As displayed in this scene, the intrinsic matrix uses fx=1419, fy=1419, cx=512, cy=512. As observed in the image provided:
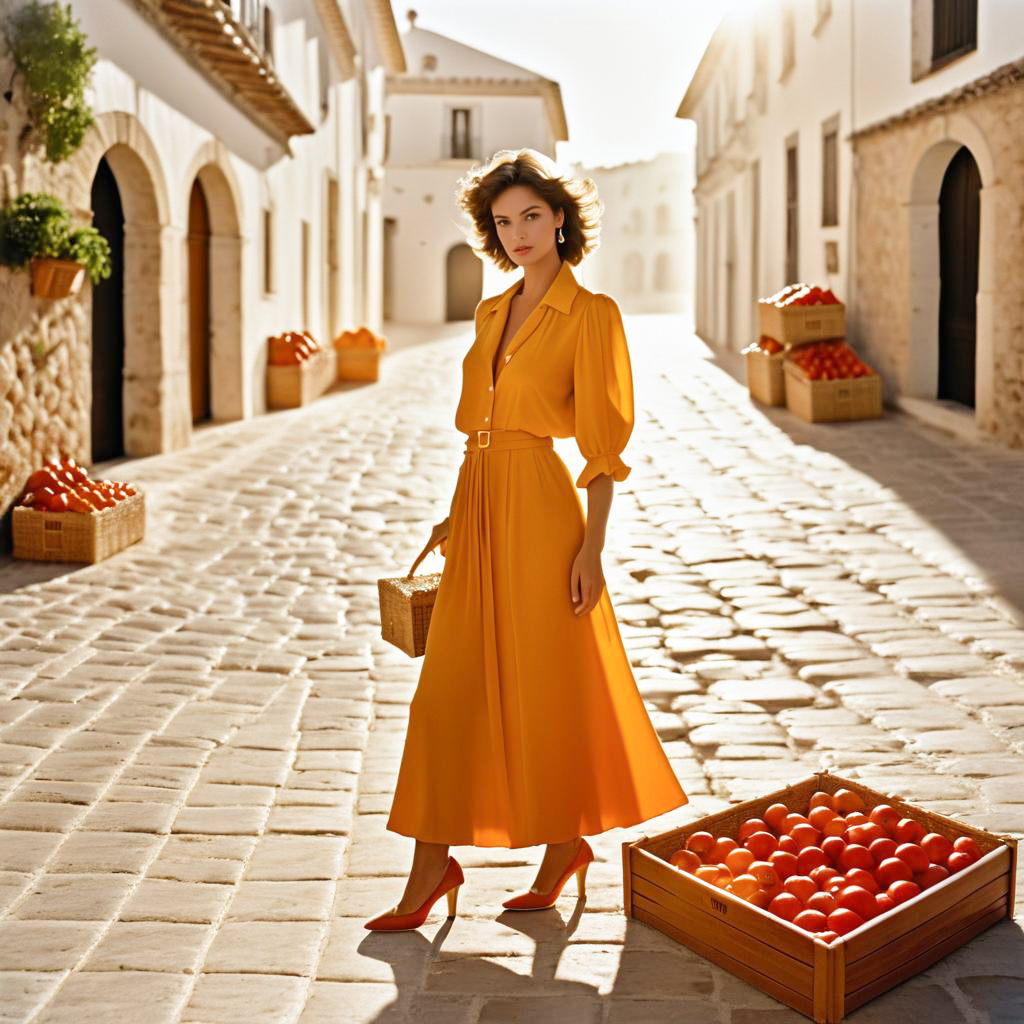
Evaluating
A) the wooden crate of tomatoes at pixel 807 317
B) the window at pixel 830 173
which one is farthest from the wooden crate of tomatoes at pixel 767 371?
the window at pixel 830 173

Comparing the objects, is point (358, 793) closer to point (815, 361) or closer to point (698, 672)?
point (698, 672)

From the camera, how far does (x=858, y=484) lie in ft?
35.8

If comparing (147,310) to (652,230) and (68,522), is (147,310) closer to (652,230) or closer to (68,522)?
(68,522)

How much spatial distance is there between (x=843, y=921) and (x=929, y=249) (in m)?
12.5

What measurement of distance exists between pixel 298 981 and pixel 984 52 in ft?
37.4

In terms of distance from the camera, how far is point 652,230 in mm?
61406

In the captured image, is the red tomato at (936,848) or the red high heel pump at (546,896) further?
the red high heel pump at (546,896)

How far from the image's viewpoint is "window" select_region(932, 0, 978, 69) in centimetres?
1301

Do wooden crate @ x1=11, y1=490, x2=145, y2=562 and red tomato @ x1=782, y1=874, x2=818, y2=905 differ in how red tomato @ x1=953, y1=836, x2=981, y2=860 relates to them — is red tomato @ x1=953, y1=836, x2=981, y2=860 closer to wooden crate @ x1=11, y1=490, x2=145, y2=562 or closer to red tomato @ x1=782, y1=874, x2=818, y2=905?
red tomato @ x1=782, y1=874, x2=818, y2=905

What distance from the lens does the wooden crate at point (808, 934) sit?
314 cm

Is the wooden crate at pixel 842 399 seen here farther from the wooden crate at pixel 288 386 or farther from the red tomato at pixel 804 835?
the red tomato at pixel 804 835

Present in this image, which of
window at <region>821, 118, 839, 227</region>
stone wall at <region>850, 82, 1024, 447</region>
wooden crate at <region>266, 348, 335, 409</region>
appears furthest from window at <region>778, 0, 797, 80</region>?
wooden crate at <region>266, 348, 335, 409</region>

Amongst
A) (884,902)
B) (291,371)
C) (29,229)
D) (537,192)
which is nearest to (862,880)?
(884,902)

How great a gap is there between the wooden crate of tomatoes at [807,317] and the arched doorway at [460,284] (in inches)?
880
